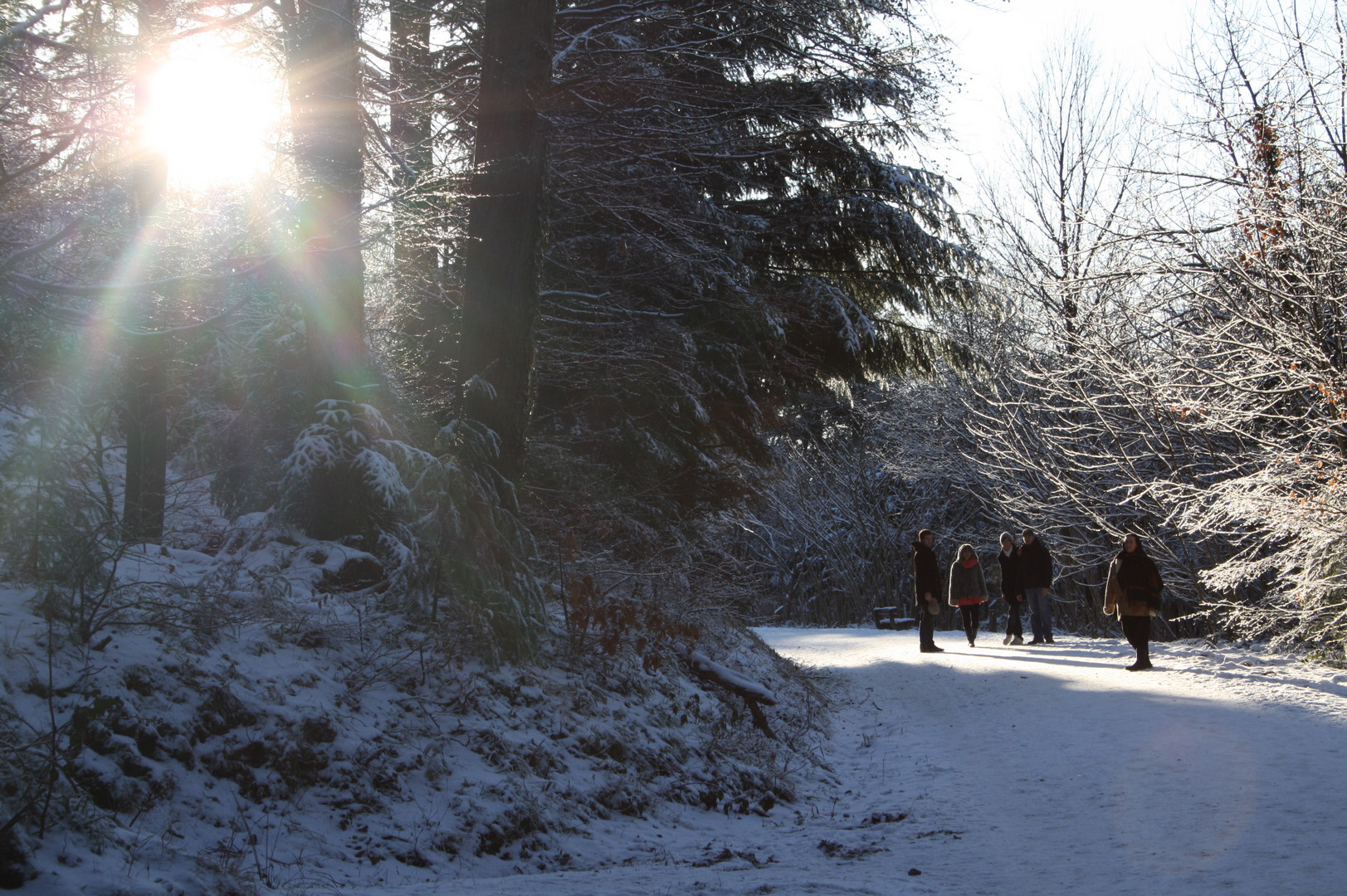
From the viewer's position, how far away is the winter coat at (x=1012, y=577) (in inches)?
623

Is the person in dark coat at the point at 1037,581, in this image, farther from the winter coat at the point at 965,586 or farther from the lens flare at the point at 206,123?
the lens flare at the point at 206,123

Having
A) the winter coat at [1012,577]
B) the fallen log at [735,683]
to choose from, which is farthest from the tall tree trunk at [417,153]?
the winter coat at [1012,577]

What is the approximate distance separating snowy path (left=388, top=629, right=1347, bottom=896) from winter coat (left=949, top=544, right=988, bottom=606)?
531cm

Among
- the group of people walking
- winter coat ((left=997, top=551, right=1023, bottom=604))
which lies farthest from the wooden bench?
winter coat ((left=997, top=551, right=1023, bottom=604))

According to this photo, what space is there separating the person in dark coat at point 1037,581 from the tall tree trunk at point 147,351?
496 inches

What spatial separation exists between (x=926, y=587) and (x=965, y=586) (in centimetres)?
149

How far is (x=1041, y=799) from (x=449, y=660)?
390cm

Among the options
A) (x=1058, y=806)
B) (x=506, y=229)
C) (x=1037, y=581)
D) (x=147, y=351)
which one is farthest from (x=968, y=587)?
(x=147, y=351)

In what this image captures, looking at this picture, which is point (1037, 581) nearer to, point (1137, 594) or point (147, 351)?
point (1137, 594)

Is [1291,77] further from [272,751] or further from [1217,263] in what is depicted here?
[272,751]

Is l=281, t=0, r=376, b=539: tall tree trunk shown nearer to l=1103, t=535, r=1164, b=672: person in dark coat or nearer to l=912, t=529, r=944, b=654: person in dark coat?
l=1103, t=535, r=1164, b=672: person in dark coat

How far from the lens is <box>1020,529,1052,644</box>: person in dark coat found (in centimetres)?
1550

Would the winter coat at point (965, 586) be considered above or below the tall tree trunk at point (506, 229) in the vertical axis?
below

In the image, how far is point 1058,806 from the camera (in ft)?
19.2
